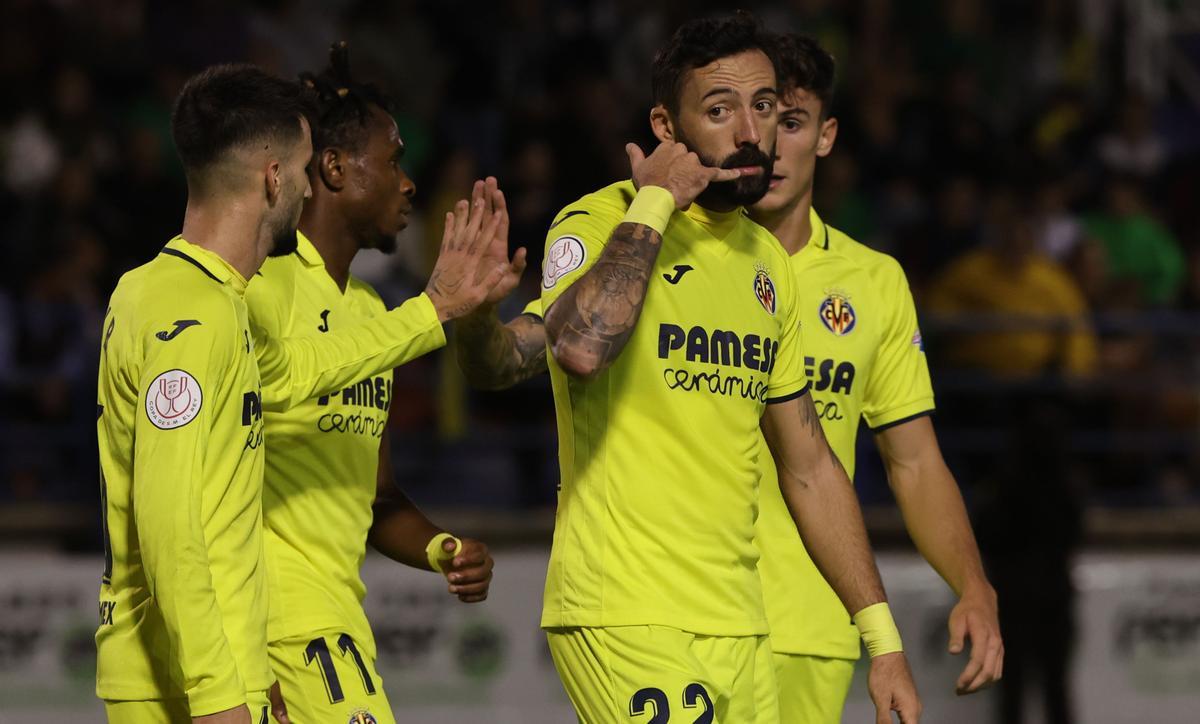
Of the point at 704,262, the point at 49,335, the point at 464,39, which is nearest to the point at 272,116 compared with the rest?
the point at 704,262

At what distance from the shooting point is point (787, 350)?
5.13 metres

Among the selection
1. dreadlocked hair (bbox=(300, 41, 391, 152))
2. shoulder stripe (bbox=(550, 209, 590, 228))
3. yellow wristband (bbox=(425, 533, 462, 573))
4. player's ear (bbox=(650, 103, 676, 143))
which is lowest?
yellow wristband (bbox=(425, 533, 462, 573))

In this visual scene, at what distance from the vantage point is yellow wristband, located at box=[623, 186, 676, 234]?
15.2 ft

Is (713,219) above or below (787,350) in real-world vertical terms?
above

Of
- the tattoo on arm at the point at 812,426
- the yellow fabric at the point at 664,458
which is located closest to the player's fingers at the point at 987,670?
the tattoo on arm at the point at 812,426

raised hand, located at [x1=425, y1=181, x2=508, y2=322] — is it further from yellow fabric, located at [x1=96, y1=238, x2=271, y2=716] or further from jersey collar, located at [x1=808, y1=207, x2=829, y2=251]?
jersey collar, located at [x1=808, y1=207, x2=829, y2=251]

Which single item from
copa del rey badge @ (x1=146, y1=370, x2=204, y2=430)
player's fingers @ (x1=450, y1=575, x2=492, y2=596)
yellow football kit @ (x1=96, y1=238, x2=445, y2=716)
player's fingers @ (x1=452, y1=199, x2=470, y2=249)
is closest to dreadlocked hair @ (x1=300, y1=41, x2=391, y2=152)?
player's fingers @ (x1=452, y1=199, x2=470, y2=249)

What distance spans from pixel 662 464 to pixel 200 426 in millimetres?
1207

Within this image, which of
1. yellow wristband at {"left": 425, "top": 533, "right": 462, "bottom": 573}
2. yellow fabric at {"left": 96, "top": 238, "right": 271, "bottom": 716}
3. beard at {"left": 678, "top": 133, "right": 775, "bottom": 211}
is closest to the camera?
yellow fabric at {"left": 96, "top": 238, "right": 271, "bottom": 716}

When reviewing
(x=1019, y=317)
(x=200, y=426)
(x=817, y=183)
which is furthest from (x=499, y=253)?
(x=817, y=183)

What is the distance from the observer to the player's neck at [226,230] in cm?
445

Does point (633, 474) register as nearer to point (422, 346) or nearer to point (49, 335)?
point (422, 346)

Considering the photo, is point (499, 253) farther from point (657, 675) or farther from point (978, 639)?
point (978, 639)

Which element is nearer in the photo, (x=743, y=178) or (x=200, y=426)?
(x=200, y=426)
